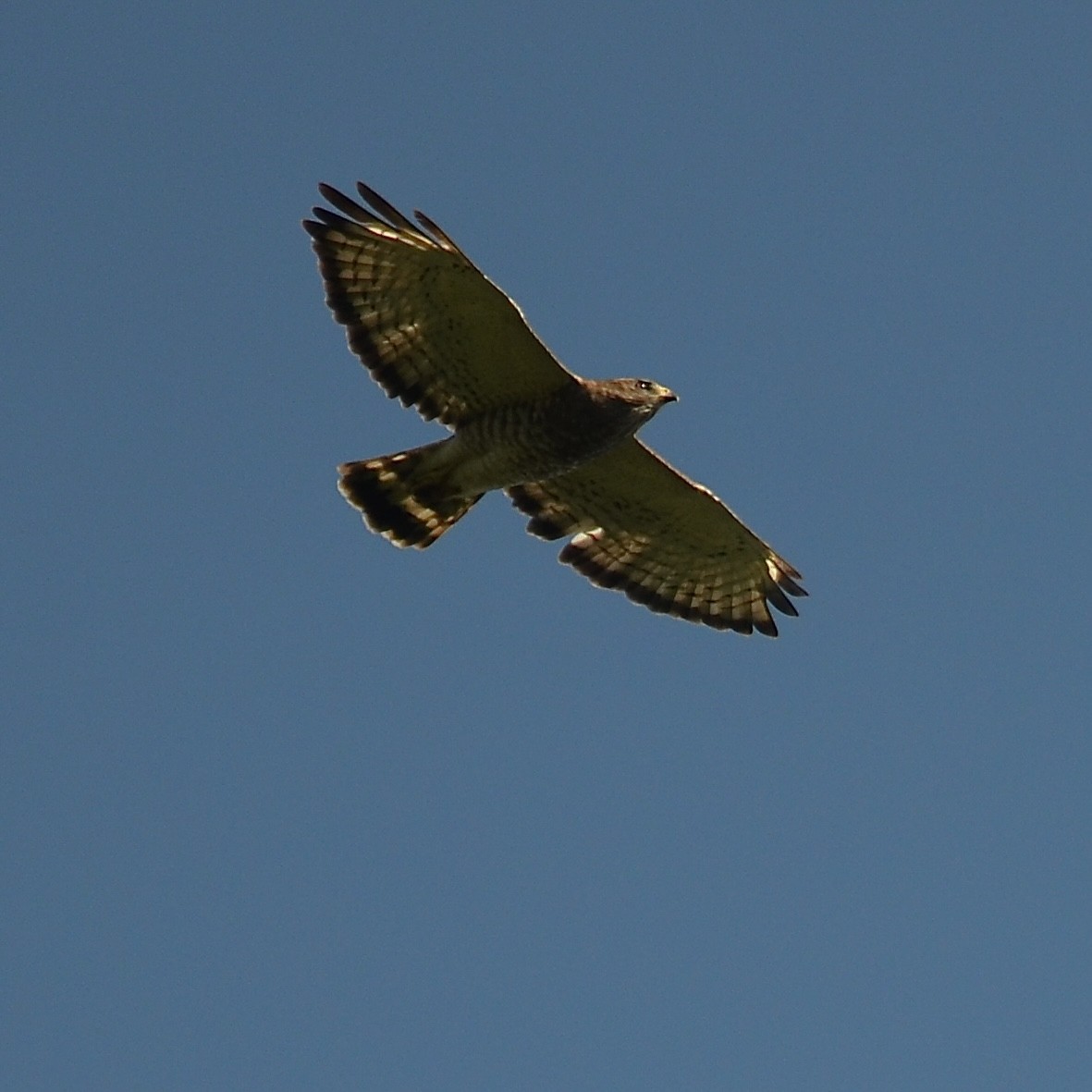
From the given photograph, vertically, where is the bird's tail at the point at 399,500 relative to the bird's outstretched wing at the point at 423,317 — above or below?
below

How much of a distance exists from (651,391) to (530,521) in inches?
82.2

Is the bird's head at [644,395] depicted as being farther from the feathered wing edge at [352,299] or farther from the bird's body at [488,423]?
the feathered wing edge at [352,299]

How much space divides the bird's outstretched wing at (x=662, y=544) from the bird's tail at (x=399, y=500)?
0.80m

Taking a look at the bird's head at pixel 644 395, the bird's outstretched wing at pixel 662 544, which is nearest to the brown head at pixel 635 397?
the bird's head at pixel 644 395

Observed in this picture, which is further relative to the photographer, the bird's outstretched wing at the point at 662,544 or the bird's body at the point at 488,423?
the bird's outstretched wing at the point at 662,544

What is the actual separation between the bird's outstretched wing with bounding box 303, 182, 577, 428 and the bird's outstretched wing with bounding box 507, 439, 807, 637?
3.65 ft

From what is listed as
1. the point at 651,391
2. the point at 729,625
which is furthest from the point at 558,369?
the point at 729,625

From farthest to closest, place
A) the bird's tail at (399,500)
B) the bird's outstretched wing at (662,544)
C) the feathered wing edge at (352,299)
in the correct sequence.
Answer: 1. the bird's outstretched wing at (662,544)
2. the bird's tail at (399,500)
3. the feathered wing edge at (352,299)

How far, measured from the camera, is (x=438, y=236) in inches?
508

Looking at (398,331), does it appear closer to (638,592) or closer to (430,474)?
(430,474)

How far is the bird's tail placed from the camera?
47.0ft

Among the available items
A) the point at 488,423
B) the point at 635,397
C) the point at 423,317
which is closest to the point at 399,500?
the point at 488,423

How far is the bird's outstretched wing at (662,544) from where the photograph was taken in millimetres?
14783

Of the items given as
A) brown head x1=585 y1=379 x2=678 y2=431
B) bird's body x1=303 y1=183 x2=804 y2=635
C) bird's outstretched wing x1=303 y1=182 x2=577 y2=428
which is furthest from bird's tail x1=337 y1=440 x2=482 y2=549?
brown head x1=585 y1=379 x2=678 y2=431
